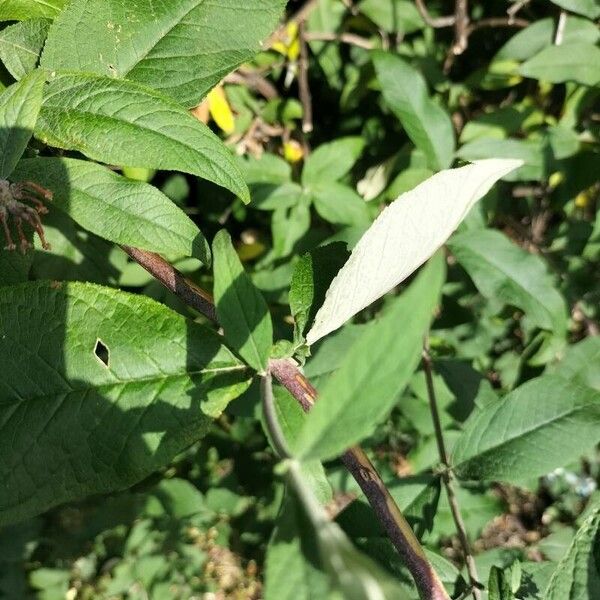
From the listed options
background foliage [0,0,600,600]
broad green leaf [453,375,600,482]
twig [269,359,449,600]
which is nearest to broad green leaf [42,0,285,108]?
background foliage [0,0,600,600]

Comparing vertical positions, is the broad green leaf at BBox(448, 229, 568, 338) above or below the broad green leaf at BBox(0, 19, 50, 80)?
below

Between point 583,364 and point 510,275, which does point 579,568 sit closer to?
point 510,275

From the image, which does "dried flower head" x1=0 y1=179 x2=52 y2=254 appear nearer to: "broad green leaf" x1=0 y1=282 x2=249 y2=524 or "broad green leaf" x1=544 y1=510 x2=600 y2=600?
"broad green leaf" x1=0 y1=282 x2=249 y2=524

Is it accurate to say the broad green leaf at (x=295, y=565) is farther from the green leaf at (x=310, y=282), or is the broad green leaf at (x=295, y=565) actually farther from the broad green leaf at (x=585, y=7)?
the broad green leaf at (x=585, y=7)

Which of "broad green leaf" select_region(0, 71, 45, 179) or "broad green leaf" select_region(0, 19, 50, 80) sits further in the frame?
"broad green leaf" select_region(0, 19, 50, 80)

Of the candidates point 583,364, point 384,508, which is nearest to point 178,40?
point 384,508

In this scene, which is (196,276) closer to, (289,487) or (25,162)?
(25,162)
